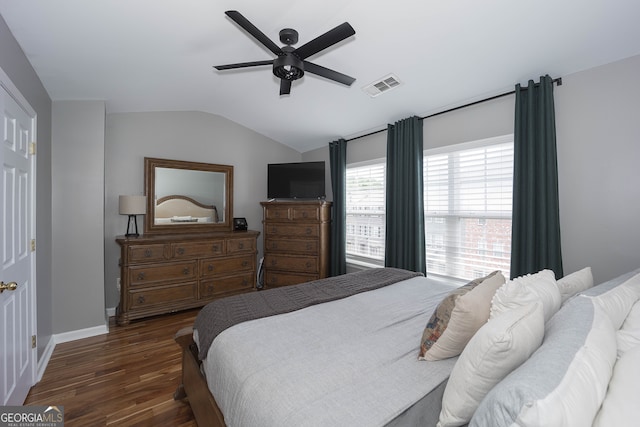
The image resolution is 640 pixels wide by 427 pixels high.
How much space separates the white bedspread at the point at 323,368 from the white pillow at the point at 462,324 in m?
0.05

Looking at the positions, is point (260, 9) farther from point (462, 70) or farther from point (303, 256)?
point (303, 256)

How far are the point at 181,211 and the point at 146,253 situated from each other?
834mm

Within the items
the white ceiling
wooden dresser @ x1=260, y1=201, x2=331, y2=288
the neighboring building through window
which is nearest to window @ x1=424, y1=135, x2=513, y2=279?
the neighboring building through window

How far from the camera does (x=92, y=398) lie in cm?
196

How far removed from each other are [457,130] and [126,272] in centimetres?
389

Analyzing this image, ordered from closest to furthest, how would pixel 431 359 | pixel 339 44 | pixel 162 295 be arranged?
pixel 431 359 < pixel 339 44 < pixel 162 295

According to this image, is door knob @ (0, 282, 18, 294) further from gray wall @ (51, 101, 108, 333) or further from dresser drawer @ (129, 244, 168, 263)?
dresser drawer @ (129, 244, 168, 263)

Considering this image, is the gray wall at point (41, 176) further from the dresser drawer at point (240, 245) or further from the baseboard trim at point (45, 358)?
the dresser drawer at point (240, 245)

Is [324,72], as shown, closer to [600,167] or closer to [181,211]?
[600,167]

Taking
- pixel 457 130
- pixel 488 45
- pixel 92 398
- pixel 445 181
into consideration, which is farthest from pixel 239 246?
pixel 488 45

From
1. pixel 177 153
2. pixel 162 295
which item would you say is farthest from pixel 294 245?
pixel 177 153

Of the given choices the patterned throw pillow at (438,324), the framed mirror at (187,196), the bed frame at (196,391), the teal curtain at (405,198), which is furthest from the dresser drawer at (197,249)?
the patterned throw pillow at (438,324)

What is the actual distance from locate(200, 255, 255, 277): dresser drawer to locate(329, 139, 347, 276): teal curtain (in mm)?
1202

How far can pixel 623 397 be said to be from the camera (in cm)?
67
